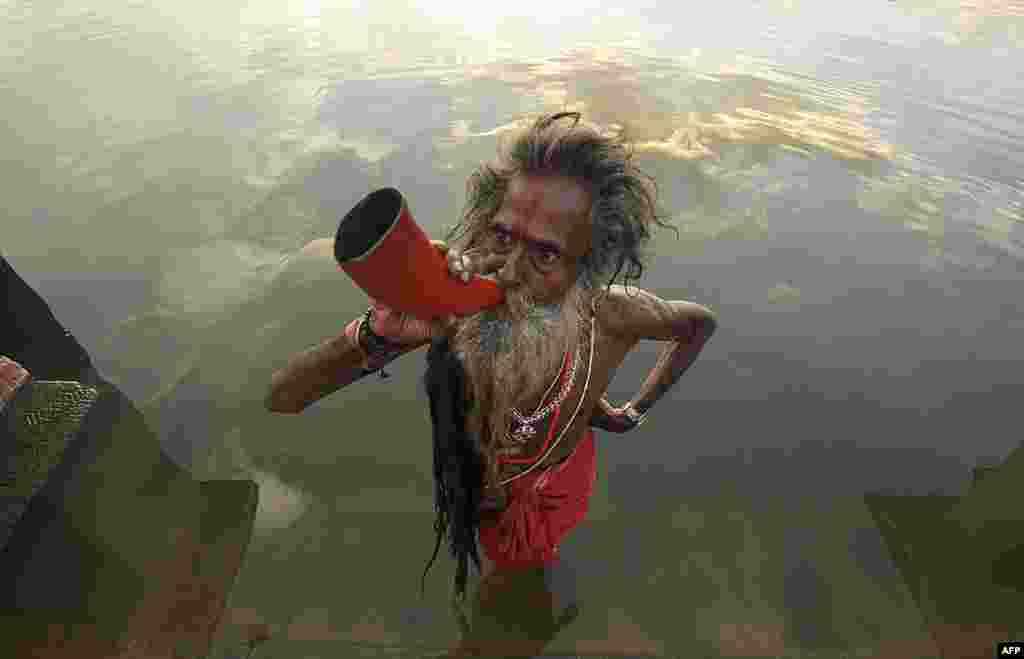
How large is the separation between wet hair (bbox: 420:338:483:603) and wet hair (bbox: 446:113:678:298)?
1.28ft

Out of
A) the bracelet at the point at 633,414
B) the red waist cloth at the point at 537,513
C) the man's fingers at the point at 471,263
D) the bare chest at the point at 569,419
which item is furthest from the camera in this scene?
the bracelet at the point at 633,414

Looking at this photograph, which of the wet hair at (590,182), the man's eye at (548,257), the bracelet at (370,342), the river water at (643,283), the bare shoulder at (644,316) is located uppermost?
the wet hair at (590,182)

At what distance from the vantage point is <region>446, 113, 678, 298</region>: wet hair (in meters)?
1.28


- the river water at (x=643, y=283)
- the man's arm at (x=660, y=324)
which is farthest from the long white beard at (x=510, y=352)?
the river water at (x=643, y=283)

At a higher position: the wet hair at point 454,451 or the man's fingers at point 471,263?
the man's fingers at point 471,263

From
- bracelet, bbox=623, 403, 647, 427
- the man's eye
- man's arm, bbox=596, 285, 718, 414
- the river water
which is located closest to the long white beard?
the man's eye

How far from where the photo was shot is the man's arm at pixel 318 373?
46.3 inches

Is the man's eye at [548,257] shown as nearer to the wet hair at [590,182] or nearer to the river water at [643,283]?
the wet hair at [590,182]

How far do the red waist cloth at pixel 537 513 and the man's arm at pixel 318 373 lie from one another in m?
0.70

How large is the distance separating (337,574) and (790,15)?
14144 millimetres

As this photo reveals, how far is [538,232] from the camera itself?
124 cm

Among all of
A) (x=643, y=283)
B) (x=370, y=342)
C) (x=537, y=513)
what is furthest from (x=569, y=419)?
(x=643, y=283)

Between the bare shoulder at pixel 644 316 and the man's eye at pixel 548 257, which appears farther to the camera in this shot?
the bare shoulder at pixel 644 316

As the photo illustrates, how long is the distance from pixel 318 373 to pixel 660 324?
3.74 feet
